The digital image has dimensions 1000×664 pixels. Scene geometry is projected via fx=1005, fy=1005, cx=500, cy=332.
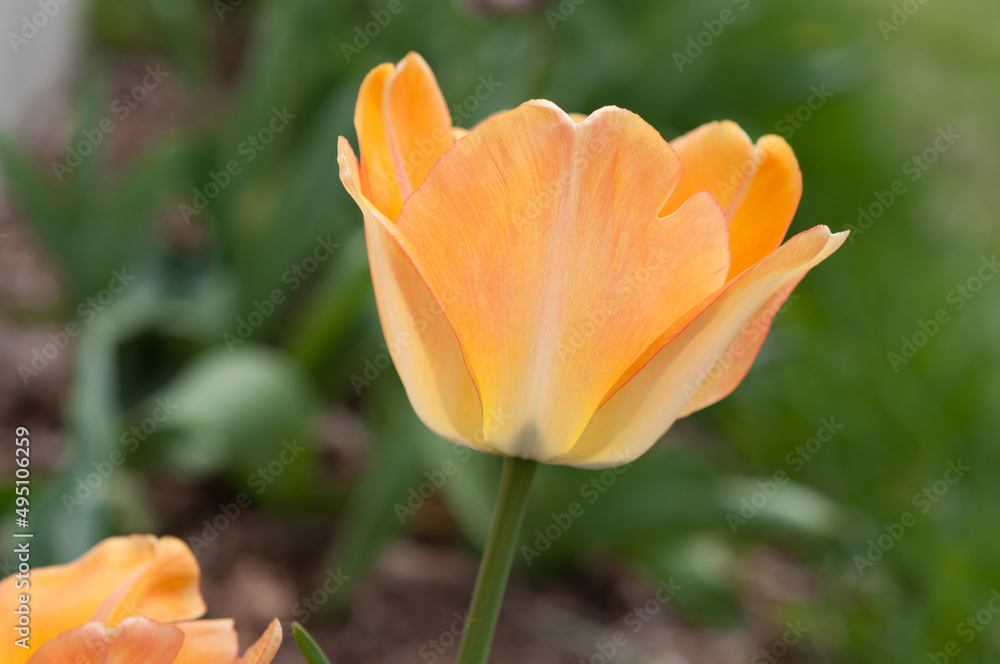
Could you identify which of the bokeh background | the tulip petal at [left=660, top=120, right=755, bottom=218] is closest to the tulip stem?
the tulip petal at [left=660, top=120, right=755, bottom=218]

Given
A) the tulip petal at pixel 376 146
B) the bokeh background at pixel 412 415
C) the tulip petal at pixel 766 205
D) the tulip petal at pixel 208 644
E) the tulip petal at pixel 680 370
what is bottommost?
the bokeh background at pixel 412 415

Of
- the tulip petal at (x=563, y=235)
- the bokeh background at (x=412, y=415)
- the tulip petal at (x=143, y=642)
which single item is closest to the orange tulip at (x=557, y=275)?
the tulip petal at (x=563, y=235)

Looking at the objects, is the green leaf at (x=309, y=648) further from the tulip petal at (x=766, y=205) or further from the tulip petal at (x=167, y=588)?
the tulip petal at (x=766, y=205)

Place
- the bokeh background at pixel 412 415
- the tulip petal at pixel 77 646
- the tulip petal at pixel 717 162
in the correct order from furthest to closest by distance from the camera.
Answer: the bokeh background at pixel 412 415 → the tulip petal at pixel 717 162 → the tulip petal at pixel 77 646

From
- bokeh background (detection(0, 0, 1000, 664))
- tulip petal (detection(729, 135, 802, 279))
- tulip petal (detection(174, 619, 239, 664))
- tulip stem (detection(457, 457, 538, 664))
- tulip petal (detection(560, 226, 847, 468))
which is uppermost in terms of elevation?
tulip petal (detection(729, 135, 802, 279))

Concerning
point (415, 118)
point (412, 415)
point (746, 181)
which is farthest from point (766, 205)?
point (412, 415)

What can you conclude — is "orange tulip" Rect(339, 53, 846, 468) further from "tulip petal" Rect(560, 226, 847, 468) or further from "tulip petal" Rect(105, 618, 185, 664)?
"tulip petal" Rect(105, 618, 185, 664)
